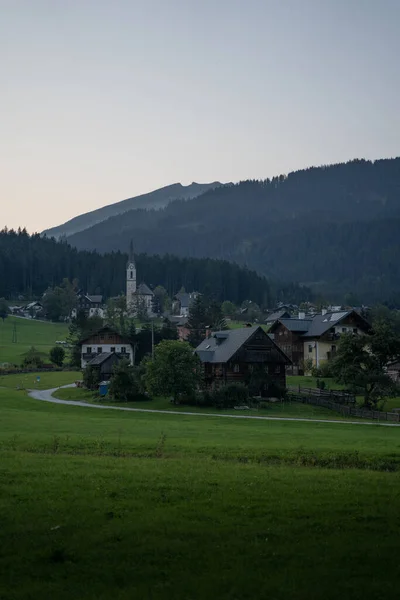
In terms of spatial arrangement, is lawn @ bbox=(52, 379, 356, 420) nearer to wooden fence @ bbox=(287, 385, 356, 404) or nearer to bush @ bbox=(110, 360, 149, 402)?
bush @ bbox=(110, 360, 149, 402)

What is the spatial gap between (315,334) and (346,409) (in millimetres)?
34623

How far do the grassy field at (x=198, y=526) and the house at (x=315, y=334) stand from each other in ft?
220

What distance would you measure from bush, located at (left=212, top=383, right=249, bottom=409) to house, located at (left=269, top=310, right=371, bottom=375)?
92.1 ft

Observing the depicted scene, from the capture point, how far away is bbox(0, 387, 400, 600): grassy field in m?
12.3

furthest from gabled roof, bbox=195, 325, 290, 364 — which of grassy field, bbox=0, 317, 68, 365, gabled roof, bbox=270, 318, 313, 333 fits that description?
grassy field, bbox=0, 317, 68, 365

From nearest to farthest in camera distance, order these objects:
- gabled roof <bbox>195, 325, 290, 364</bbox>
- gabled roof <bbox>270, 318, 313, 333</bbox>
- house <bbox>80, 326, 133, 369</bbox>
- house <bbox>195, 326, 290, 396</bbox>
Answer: house <bbox>195, 326, 290, 396</bbox> → gabled roof <bbox>195, 325, 290, 364</bbox> → gabled roof <bbox>270, 318, 313, 333</bbox> → house <bbox>80, 326, 133, 369</bbox>

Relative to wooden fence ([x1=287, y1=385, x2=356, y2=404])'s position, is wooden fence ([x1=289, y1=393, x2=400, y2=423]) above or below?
below

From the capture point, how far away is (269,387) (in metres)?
71.4

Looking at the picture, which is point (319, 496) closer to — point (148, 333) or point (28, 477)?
point (28, 477)

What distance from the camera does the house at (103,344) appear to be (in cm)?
11231

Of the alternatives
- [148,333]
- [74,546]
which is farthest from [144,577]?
[148,333]

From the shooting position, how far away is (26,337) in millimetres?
163750

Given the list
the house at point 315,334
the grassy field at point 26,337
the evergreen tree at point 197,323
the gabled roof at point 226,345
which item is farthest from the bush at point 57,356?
the gabled roof at point 226,345

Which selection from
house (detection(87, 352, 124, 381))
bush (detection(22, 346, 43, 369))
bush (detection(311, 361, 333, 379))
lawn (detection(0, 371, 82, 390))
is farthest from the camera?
bush (detection(22, 346, 43, 369))
